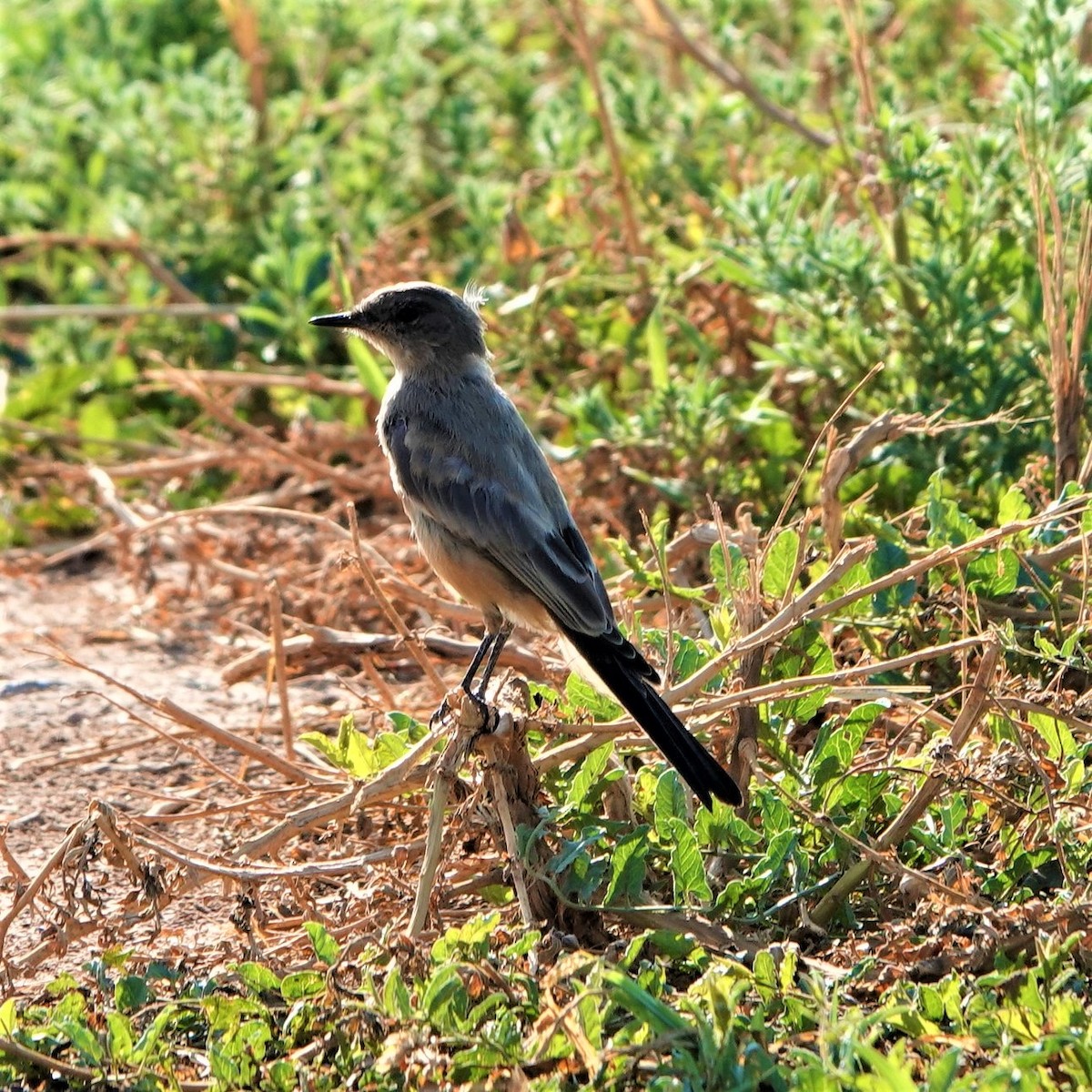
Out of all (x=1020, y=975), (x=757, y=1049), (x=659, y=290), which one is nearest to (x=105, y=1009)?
(x=757, y=1049)

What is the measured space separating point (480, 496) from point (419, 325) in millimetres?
881

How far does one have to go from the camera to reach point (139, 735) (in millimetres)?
5223

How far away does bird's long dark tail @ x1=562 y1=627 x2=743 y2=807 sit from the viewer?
3750 mm

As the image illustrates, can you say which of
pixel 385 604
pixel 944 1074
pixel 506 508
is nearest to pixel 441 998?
pixel 944 1074

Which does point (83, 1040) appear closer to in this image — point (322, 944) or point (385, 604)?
point (322, 944)

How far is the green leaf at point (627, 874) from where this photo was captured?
3.71 m

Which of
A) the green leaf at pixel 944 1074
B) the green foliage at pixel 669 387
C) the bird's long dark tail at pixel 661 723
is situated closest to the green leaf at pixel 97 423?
the green foliage at pixel 669 387

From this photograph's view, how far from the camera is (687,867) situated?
3693mm

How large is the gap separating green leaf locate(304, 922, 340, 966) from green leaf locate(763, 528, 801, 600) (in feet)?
4.65

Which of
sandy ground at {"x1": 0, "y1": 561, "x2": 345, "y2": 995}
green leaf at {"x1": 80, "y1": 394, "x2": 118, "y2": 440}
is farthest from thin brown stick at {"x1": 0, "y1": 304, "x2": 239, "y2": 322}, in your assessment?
sandy ground at {"x1": 0, "y1": 561, "x2": 345, "y2": 995}

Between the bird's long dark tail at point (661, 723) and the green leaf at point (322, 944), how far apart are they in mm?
839

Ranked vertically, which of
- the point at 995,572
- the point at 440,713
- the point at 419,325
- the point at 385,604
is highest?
the point at 419,325

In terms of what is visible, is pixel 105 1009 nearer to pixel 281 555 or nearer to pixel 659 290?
pixel 281 555

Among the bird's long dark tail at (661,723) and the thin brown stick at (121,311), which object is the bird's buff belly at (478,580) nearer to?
the bird's long dark tail at (661,723)
